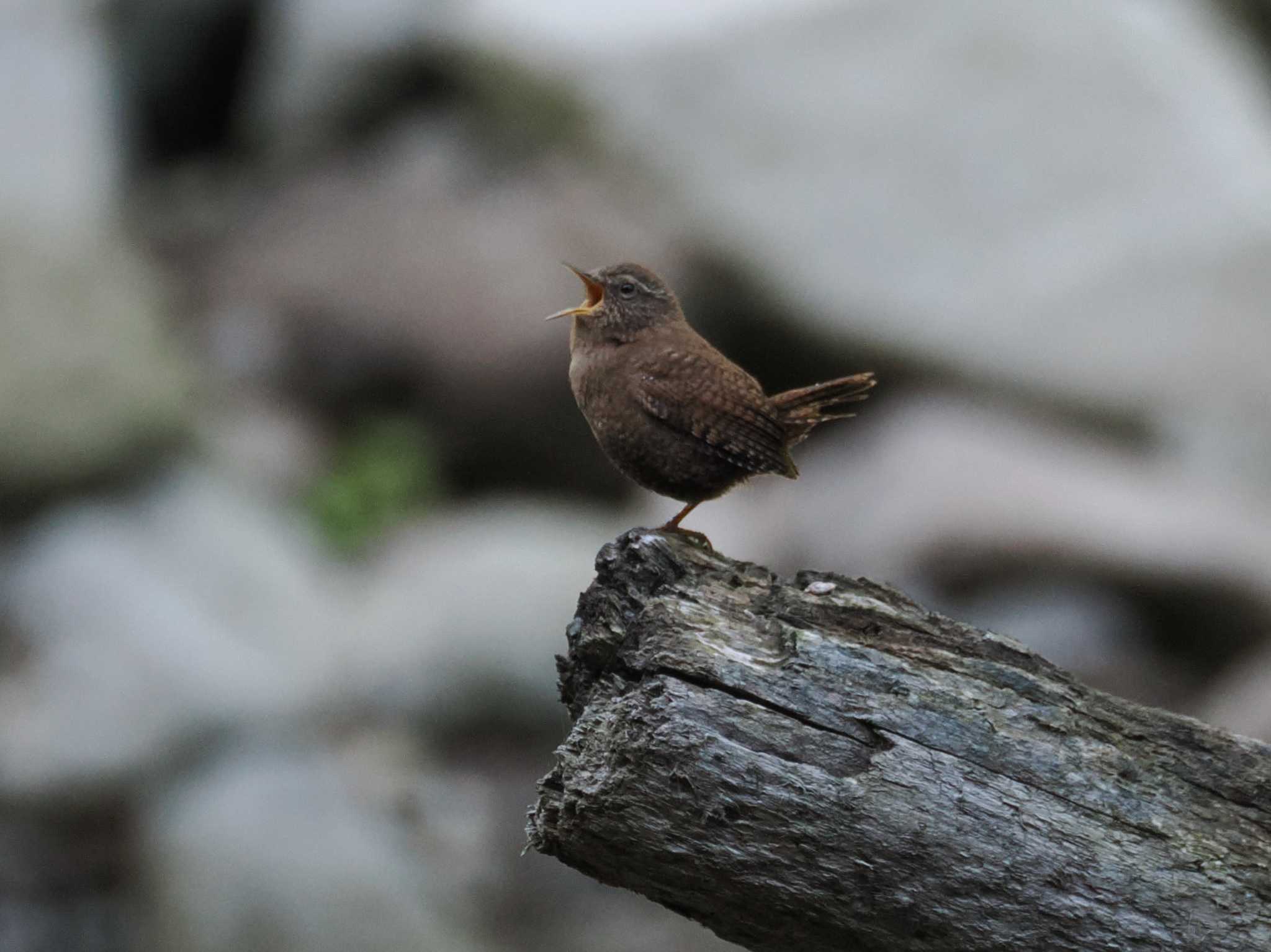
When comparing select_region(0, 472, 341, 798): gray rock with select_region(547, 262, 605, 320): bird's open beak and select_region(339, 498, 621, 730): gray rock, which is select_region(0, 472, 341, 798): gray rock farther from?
select_region(547, 262, 605, 320): bird's open beak

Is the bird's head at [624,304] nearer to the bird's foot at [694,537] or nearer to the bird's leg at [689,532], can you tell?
the bird's leg at [689,532]

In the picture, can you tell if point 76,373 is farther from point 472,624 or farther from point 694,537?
point 694,537

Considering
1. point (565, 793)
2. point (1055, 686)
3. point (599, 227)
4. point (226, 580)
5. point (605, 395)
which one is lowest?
point (565, 793)

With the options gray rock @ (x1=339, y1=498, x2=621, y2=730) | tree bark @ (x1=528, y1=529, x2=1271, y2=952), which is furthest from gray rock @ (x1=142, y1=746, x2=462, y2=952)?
tree bark @ (x1=528, y1=529, x2=1271, y2=952)

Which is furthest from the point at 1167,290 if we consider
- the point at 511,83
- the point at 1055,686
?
the point at 1055,686

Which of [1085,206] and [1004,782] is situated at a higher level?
[1085,206]

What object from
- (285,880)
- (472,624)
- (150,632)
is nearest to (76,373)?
(150,632)

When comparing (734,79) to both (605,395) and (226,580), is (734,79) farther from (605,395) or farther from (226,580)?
(605,395)
